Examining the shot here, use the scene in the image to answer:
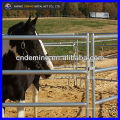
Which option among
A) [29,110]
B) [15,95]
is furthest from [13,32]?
[29,110]

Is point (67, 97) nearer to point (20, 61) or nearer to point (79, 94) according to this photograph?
point (79, 94)

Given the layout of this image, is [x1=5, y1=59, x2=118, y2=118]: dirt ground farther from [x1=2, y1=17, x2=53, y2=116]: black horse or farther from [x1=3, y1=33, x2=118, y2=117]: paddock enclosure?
[x1=2, y1=17, x2=53, y2=116]: black horse

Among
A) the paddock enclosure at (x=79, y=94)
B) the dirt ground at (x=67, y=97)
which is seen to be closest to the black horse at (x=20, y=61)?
the paddock enclosure at (x=79, y=94)

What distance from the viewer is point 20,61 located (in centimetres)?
321

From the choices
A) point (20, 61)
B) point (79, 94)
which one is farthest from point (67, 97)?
point (20, 61)

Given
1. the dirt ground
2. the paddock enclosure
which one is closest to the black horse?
the paddock enclosure

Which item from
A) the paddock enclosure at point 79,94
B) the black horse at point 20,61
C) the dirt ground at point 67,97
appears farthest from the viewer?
the dirt ground at point 67,97

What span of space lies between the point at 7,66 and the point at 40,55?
1.76ft

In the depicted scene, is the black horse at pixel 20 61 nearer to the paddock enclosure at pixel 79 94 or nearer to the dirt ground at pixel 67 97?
the paddock enclosure at pixel 79 94

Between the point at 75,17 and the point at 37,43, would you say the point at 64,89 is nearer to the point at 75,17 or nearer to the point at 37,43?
the point at 37,43

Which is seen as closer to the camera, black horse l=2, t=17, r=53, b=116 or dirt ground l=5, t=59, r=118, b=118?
black horse l=2, t=17, r=53, b=116

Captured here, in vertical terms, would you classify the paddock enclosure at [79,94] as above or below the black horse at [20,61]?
below

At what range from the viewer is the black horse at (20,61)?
2.99 m

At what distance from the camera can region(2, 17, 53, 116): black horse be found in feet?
9.81
